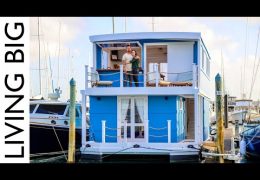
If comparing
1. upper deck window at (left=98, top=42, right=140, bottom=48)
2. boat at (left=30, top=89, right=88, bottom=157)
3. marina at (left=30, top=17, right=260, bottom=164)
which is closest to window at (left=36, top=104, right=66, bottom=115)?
boat at (left=30, top=89, right=88, bottom=157)

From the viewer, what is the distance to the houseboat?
9.44 metres

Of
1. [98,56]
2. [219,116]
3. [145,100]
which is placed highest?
[98,56]

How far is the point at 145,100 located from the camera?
394 inches

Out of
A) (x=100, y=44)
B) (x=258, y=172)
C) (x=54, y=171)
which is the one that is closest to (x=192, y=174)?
(x=258, y=172)

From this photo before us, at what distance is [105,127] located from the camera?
10.1m

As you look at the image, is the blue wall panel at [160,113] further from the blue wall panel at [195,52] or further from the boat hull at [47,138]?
the boat hull at [47,138]

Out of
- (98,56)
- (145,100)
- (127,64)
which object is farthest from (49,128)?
(145,100)

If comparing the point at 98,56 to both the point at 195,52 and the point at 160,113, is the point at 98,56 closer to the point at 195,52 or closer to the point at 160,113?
the point at 160,113

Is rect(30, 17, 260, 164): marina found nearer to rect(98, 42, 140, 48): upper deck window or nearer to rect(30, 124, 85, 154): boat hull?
rect(98, 42, 140, 48): upper deck window

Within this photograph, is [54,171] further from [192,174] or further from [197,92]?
[197,92]

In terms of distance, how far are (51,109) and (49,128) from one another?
80 centimetres

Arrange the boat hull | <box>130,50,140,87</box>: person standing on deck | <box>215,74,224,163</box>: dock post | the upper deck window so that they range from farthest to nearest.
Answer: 1. the boat hull
2. the upper deck window
3. <box>130,50,140,87</box>: person standing on deck
4. <box>215,74,224,163</box>: dock post
